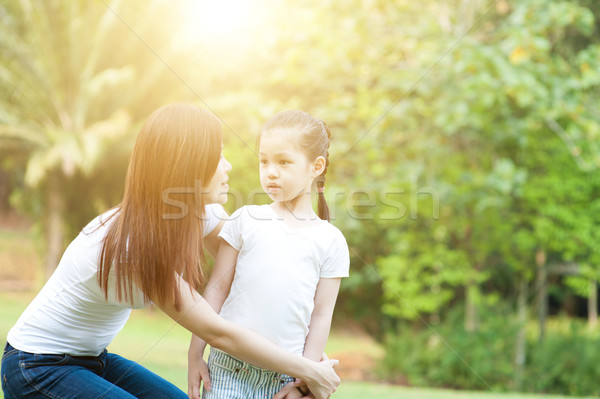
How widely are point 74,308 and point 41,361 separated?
20cm

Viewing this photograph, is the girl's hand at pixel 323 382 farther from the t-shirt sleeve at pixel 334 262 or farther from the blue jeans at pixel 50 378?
the blue jeans at pixel 50 378

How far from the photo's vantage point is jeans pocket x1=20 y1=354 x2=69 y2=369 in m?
1.87

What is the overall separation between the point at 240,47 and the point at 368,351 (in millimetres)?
6768

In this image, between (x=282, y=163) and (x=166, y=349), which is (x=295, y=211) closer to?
(x=282, y=163)

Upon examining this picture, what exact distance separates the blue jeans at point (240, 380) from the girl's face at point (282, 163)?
0.58 m

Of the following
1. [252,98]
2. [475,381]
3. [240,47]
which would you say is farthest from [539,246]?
[240,47]

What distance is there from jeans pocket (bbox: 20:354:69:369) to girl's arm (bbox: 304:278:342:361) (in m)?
0.82

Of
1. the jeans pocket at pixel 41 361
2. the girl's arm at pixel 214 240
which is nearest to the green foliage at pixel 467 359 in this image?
the girl's arm at pixel 214 240

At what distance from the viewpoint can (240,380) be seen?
1890 mm

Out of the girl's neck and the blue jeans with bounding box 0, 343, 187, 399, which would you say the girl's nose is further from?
the blue jeans with bounding box 0, 343, 187, 399

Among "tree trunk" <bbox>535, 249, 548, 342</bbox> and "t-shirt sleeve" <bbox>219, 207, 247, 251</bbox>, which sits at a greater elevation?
"t-shirt sleeve" <bbox>219, 207, 247, 251</bbox>

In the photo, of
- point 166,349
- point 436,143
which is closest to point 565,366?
point 436,143

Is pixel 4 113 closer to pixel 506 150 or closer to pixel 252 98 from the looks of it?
pixel 252 98

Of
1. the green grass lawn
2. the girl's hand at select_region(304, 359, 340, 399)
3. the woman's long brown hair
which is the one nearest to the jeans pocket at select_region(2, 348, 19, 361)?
the woman's long brown hair
